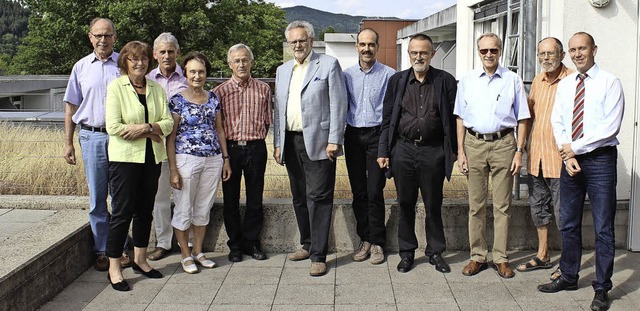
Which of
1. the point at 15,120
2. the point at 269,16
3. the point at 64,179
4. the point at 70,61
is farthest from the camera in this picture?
the point at 269,16

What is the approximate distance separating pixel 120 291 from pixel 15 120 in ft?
18.7

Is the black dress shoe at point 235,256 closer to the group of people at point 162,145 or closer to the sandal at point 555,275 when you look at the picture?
the group of people at point 162,145

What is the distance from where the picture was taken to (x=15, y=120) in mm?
10000

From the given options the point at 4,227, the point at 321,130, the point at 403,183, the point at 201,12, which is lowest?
the point at 4,227

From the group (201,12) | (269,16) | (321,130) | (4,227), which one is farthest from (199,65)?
(269,16)

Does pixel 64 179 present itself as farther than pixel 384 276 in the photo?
Yes

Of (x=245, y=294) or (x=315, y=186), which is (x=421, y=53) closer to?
(x=315, y=186)

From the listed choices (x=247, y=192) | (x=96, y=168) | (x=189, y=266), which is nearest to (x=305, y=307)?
(x=189, y=266)

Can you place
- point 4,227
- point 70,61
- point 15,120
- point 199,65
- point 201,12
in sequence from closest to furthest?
point 199,65 → point 4,227 → point 15,120 → point 201,12 → point 70,61

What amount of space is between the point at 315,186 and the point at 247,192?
0.70 meters

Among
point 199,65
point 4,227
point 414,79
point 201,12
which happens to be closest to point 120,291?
point 4,227

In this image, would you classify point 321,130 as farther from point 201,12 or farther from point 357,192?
point 201,12

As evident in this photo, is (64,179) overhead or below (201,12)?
below

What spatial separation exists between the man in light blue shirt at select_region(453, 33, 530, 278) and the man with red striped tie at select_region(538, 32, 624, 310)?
1.51ft
